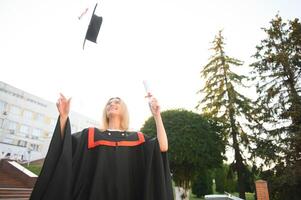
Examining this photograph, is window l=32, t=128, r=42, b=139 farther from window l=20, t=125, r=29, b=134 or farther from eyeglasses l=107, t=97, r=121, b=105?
eyeglasses l=107, t=97, r=121, b=105

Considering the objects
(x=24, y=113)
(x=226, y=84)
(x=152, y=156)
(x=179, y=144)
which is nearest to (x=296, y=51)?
(x=226, y=84)

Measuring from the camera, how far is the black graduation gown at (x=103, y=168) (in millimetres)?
2230

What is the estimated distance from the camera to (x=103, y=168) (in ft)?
7.71

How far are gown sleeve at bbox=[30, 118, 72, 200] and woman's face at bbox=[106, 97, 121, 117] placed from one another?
2.20ft

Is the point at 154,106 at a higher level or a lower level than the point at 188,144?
lower

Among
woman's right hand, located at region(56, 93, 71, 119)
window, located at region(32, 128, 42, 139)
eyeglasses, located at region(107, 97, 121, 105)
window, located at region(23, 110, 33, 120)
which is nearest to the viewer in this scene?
woman's right hand, located at region(56, 93, 71, 119)

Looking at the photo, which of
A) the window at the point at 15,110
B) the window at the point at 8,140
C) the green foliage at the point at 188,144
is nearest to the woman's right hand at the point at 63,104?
the green foliage at the point at 188,144

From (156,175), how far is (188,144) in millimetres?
12598

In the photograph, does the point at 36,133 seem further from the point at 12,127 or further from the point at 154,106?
the point at 154,106

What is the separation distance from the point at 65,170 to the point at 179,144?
12.9 metres

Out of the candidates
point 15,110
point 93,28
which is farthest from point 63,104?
point 15,110

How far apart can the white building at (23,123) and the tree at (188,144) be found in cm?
2721

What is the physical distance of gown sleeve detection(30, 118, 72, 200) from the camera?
2.18m

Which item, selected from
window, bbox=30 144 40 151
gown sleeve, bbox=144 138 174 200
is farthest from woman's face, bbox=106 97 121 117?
window, bbox=30 144 40 151
